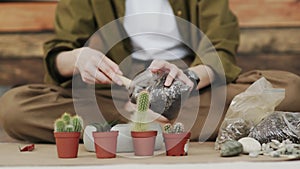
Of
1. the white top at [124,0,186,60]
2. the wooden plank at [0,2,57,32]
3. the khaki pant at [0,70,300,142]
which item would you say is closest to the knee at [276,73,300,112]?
the khaki pant at [0,70,300,142]

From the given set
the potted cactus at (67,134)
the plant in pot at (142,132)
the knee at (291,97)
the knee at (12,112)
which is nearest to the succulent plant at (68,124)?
the potted cactus at (67,134)

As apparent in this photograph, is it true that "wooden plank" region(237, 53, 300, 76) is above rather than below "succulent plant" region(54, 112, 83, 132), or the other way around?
above

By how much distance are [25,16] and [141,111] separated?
134 cm

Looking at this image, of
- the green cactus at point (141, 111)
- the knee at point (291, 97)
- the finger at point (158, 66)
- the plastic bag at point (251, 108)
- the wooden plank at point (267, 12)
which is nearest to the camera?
the green cactus at point (141, 111)

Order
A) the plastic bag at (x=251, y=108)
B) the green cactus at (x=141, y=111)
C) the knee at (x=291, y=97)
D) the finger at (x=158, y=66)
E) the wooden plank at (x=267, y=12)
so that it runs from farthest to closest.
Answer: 1. the wooden plank at (x=267, y=12)
2. the knee at (x=291, y=97)
3. the plastic bag at (x=251, y=108)
4. the finger at (x=158, y=66)
5. the green cactus at (x=141, y=111)

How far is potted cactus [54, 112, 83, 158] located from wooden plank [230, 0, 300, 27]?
1.35m

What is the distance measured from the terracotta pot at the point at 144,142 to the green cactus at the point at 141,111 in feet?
0.05

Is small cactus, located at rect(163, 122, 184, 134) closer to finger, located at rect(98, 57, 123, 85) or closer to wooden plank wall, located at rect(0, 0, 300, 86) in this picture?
finger, located at rect(98, 57, 123, 85)

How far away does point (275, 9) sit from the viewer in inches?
106

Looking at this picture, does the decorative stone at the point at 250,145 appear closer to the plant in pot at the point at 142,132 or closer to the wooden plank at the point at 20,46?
the plant in pot at the point at 142,132

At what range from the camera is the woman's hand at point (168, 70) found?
164 cm

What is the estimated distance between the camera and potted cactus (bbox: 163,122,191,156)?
1551 millimetres

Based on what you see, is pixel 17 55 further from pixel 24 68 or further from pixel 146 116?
pixel 146 116

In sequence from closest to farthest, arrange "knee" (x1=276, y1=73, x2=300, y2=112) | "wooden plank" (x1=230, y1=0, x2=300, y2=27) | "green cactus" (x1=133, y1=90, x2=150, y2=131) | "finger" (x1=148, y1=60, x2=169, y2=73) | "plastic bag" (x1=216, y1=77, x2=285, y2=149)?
"green cactus" (x1=133, y1=90, x2=150, y2=131) < "finger" (x1=148, y1=60, x2=169, y2=73) < "plastic bag" (x1=216, y1=77, x2=285, y2=149) < "knee" (x1=276, y1=73, x2=300, y2=112) < "wooden plank" (x1=230, y1=0, x2=300, y2=27)
